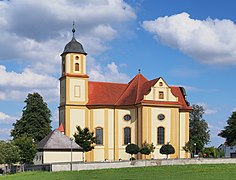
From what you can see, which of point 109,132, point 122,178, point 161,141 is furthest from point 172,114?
point 122,178

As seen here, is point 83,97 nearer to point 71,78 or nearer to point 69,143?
point 71,78

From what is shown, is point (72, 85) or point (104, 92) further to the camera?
point (104, 92)

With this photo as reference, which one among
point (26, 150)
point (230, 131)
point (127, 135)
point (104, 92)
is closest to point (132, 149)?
point (127, 135)

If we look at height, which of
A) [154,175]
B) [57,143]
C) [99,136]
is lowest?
[154,175]

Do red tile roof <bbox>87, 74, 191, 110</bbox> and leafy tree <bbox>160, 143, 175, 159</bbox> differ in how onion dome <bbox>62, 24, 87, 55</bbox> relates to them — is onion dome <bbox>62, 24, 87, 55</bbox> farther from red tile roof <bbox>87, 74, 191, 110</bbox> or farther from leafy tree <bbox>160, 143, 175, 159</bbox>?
leafy tree <bbox>160, 143, 175, 159</bbox>

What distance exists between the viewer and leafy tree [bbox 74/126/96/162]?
67312 millimetres

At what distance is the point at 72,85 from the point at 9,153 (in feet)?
49.3

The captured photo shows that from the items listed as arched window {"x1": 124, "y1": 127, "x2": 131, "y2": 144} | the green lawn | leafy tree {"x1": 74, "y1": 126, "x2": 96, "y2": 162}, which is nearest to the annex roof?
leafy tree {"x1": 74, "y1": 126, "x2": 96, "y2": 162}

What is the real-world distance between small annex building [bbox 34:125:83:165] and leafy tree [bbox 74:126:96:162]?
3.61 m

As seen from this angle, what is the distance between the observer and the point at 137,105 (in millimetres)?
69875

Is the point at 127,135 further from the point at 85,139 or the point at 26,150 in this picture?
the point at 26,150

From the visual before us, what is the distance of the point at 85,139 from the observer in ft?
222

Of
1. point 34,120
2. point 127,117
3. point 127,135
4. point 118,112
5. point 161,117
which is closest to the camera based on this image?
point 161,117

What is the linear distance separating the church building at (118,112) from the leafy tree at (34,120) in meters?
5.79
